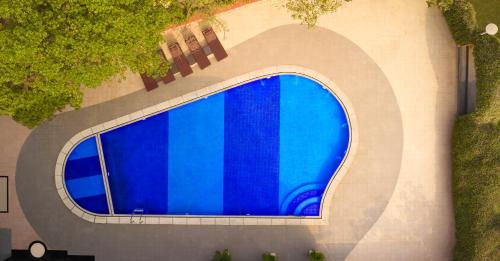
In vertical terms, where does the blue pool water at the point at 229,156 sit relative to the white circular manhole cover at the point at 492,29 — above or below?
below

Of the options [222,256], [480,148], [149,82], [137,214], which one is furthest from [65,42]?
[480,148]

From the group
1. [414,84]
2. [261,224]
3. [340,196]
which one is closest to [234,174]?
[261,224]

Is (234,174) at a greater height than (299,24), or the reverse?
(299,24)

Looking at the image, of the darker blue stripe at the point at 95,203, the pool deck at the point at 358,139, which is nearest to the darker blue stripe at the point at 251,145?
the pool deck at the point at 358,139

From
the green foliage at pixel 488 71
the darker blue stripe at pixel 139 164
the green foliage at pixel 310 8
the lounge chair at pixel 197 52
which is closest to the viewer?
the green foliage at pixel 310 8

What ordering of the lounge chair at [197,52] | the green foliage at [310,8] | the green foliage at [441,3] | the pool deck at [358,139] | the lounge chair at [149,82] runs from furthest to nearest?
the pool deck at [358,139] < the lounge chair at [197,52] < the lounge chair at [149,82] < the green foliage at [441,3] < the green foliage at [310,8]

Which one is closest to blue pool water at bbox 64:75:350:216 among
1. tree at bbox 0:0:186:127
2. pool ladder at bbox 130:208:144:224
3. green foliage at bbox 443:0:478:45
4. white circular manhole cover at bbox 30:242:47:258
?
pool ladder at bbox 130:208:144:224

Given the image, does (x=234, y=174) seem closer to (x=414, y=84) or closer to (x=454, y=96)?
(x=414, y=84)

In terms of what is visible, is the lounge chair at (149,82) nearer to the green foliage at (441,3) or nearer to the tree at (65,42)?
the tree at (65,42)
